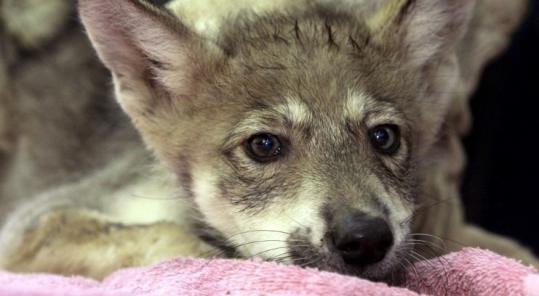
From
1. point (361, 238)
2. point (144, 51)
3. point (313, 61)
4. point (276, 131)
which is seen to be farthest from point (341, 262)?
point (144, 51)

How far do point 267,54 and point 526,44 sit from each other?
6.04ft

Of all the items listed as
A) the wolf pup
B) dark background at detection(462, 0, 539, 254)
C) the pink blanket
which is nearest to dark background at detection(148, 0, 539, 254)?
dark background at detection(462, 0, 539, 254)

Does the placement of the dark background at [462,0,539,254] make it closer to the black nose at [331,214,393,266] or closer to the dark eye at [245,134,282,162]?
the dark eye at [245,134,282,162]

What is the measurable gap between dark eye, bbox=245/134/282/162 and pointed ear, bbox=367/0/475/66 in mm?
414

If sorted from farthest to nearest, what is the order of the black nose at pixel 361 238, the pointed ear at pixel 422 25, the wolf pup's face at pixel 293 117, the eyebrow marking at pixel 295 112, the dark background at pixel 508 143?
the dark background at pixel 508 143, the pointed ear at pixel 422 25, the eyebrow marking at pixel 295 112, the wolf pup's face at pixel 293 117, the black nose at pixel 361 238

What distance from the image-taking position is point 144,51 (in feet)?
6.98

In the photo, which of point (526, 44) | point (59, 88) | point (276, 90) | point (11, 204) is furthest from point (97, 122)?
point (526, 44)

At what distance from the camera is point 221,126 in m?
2.02

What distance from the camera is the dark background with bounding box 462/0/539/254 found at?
11.6ft

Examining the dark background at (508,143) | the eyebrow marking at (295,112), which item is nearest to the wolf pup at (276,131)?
the eyebrow marking at (295,112)

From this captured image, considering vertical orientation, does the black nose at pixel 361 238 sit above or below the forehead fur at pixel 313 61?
below

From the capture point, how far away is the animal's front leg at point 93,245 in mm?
2111

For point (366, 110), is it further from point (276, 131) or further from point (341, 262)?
point (341, 262)

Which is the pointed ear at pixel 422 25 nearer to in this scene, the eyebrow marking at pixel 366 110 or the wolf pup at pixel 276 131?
the wolf pup at pixel 276 131
